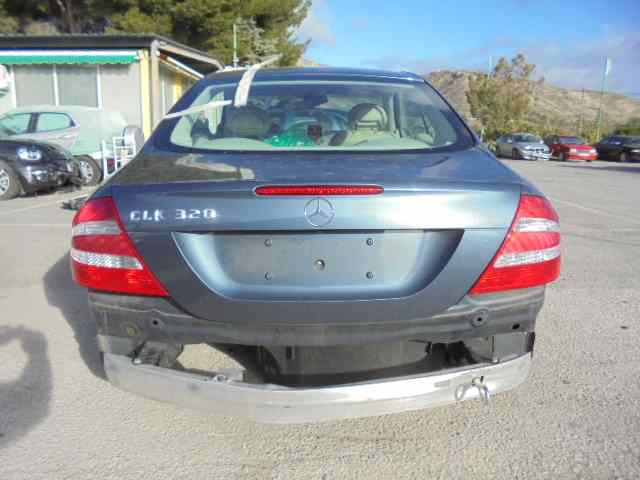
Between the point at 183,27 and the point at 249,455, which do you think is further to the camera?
the point at 183,27

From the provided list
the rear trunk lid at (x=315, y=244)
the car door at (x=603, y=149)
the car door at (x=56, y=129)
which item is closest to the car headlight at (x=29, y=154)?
the car door at (x=56, y=129)

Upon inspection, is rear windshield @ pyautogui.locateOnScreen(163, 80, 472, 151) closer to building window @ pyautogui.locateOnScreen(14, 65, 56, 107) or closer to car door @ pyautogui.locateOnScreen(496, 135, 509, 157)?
building window @ pyautogui.locateOnScreen(14, 65, 56, 107)

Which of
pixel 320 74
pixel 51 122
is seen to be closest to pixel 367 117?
pixel 320 74

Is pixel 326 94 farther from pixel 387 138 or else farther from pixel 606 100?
pixel 606 100

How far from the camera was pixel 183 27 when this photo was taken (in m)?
21.1

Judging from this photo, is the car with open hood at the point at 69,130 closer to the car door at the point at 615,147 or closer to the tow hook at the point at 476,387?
the tow hook at the point at 476,387

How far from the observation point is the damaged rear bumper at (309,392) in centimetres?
194

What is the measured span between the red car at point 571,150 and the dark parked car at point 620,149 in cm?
92

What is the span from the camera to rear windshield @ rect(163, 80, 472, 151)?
2596mm

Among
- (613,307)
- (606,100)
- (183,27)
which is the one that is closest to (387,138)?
(613,307)

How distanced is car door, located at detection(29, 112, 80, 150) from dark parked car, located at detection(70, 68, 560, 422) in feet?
32.5

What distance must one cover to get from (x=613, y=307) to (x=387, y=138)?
2.52m

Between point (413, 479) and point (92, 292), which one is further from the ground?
point (92, 292)

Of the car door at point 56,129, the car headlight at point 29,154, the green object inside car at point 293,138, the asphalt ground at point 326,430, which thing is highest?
the green object inside car at point 293,138
